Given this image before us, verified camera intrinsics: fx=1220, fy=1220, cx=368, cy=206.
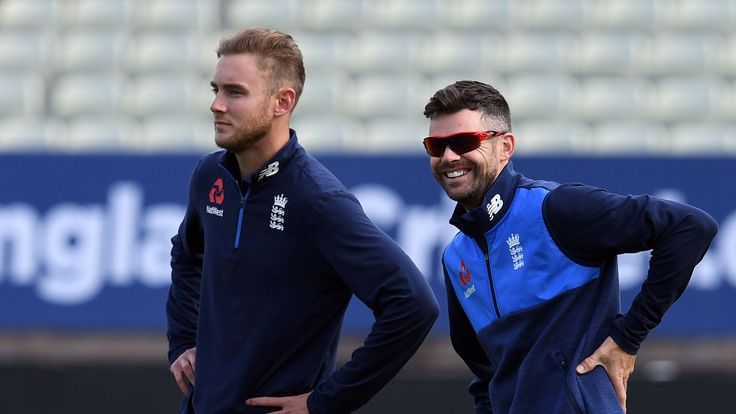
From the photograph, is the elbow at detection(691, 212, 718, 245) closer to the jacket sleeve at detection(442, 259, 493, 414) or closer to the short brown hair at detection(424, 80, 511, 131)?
the short brown hair at detection(424, 80, 511, 131)

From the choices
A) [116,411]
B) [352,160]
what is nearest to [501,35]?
[352,160]

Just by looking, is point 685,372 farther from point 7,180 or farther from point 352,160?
point 7,180

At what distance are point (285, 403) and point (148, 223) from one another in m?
3.80

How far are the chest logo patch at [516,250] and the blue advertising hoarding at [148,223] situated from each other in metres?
3.44

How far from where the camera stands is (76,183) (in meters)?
7.03

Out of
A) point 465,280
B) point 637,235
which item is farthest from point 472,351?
point 637,235

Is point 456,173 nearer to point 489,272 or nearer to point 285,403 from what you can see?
point 489,272

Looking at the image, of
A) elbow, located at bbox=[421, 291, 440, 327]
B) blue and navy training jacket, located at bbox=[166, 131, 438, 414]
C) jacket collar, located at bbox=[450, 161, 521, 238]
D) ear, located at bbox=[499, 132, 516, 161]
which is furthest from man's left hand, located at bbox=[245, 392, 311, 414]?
ear, located at bbox=[499, 132, 516, 161]

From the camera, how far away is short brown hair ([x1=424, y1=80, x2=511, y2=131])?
11.6 feet

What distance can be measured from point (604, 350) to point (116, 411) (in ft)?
13.0

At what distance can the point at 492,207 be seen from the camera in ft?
11.3

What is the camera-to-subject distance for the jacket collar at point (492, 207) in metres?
3.45

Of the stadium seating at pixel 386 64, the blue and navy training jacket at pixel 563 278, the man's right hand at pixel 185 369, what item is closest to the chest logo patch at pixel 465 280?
the blue and navy training jacket at pixel 563 278

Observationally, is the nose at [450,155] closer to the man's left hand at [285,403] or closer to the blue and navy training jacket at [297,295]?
the blue and navy training jacket at [297,295]
